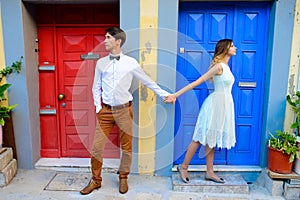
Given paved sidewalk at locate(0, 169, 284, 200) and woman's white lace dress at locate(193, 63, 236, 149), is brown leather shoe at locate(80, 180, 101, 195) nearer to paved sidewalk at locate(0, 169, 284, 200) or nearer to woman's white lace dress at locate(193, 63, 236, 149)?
paved sidewalk at locate(0, 169, 284, 200)

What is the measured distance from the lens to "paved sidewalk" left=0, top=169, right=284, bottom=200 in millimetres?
2510

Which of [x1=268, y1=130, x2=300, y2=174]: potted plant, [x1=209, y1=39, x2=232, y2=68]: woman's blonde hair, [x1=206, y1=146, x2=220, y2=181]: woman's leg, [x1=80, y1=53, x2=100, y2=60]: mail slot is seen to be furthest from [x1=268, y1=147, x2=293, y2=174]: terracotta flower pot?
[x1=80, y1=53, x2=100, y2=60]: mail slot

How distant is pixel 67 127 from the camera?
3.17 meters

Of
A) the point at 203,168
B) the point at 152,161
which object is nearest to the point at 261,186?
the point at 203,168

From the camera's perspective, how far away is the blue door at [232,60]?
8.90 ft

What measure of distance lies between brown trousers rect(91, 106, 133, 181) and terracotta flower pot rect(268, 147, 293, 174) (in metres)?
1.39

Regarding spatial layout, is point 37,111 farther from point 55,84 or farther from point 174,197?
point 174,197

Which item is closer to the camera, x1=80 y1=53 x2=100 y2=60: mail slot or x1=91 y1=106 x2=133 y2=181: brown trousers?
x1=91 y1=106 x2=133 y2=181: brown trousers

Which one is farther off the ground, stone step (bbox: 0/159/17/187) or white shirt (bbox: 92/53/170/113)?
white shirt (bbox: 92/53/170/113)

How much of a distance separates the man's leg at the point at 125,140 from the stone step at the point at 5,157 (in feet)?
3.87

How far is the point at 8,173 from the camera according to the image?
8.91 ft

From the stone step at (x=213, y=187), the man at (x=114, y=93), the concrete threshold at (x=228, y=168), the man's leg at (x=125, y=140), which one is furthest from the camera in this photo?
the concrete threshold at (x=228, y=168)

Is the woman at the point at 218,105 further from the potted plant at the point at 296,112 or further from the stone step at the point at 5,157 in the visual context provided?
the stone step at the point at 5,157

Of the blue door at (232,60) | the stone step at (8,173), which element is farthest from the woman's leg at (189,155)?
the stone step at (8,173)
